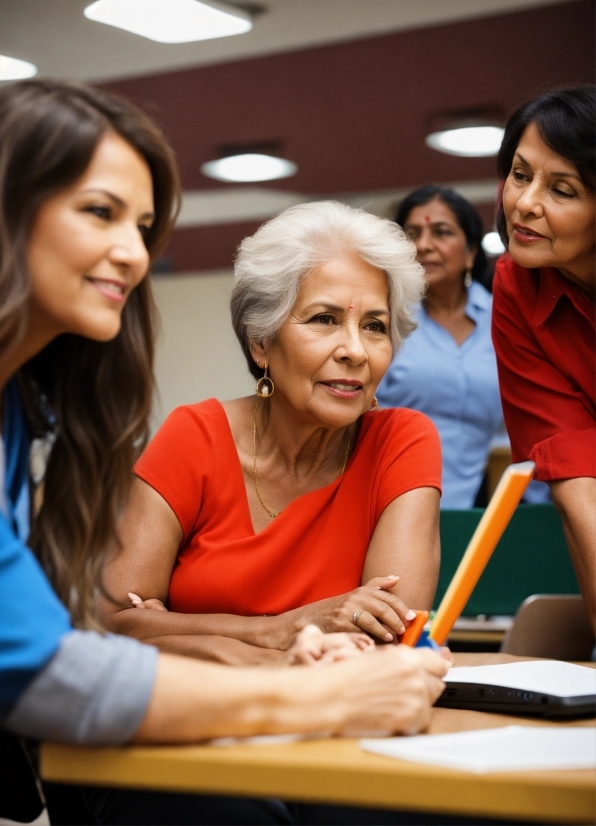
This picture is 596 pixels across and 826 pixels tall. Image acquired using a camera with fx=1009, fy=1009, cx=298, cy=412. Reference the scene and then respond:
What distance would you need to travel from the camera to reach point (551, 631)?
7.04 feet

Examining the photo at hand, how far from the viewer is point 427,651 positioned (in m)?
1.26

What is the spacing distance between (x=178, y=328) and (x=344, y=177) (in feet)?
7.28

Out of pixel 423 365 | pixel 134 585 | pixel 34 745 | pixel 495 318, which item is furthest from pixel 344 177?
pixel 34 745

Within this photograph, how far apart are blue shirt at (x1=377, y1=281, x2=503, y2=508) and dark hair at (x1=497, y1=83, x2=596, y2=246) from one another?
1.56 meters

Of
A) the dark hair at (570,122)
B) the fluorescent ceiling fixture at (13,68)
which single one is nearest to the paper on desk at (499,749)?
the dark hair at (570,122)

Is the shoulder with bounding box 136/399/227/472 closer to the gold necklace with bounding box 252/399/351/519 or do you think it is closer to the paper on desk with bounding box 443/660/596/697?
the gold necklace with bounding box 252/399/351/519

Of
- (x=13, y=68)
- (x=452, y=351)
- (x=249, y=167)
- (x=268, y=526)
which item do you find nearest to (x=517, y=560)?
(x=452, y=351)

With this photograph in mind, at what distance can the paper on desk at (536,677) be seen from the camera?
4.18 ft

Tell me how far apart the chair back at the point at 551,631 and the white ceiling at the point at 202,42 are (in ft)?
11.0

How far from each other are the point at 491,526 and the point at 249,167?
20.3ft

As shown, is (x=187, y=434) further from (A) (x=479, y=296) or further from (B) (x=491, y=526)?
(A) (x=479, y=296)

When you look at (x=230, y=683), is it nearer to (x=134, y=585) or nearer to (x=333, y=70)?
(x=134, y=585)

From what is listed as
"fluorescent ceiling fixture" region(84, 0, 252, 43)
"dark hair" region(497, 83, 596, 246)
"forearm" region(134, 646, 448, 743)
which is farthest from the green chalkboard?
"fluorescent ceiling fixture" region(84, 0, 252, 43)

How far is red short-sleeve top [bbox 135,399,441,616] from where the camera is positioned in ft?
5.89
